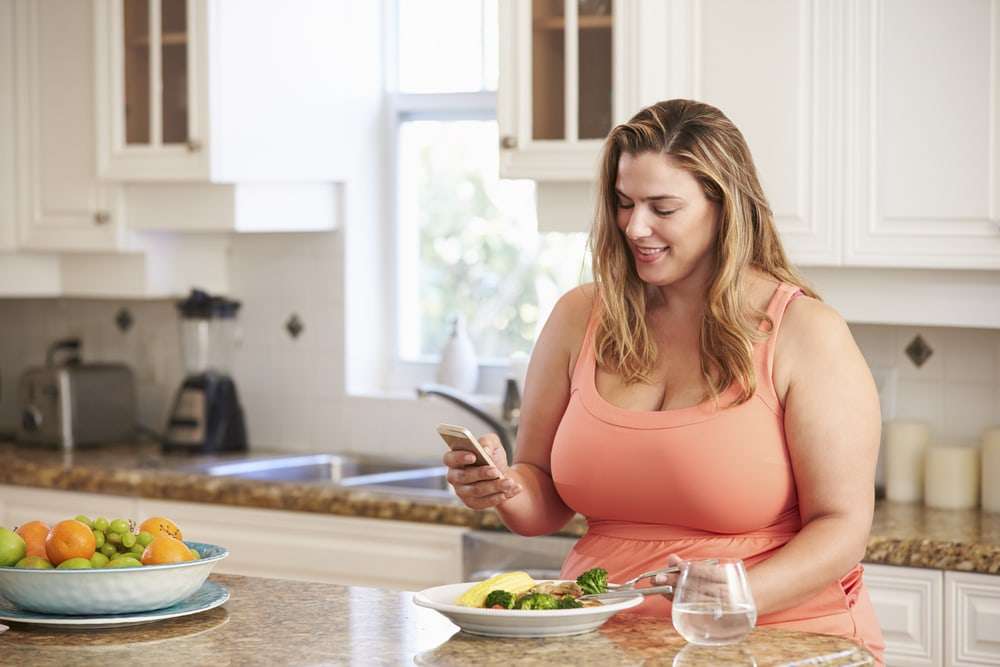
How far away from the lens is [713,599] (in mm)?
1564

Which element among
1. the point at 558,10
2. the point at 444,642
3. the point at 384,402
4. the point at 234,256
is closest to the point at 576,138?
the point at 558,10

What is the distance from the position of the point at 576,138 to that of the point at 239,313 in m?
1.32

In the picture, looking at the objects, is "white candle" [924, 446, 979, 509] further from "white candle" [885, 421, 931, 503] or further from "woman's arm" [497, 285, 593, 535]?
"woman's arm" [497, 285, 593, 535]

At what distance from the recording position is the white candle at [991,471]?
301 cm

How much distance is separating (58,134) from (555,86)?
1431 mm

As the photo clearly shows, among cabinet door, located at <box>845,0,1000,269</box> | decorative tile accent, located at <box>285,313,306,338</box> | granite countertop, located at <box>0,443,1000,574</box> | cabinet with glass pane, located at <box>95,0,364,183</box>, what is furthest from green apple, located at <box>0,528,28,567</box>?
decorative tile accent, located at <box>285,313,306,338</box>

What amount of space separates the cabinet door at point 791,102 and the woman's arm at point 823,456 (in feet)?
3.04

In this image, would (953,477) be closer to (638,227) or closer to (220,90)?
(638,227)

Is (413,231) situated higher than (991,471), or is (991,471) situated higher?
(413,231)

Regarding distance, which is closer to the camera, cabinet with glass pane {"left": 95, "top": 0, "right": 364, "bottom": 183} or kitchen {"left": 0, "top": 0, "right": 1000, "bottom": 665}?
kitchen {"left": 0, "top": 0, "right": 1000, "bottom": 665}

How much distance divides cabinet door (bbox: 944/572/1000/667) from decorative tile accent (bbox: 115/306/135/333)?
2488 millimetres

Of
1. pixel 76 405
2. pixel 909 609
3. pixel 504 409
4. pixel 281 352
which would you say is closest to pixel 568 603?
pixel 909 609

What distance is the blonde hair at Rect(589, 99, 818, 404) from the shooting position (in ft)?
6.79

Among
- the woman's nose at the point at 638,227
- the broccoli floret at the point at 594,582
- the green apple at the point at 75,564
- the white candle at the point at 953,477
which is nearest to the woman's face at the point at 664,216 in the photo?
the woman's nose at the point at 638,227
